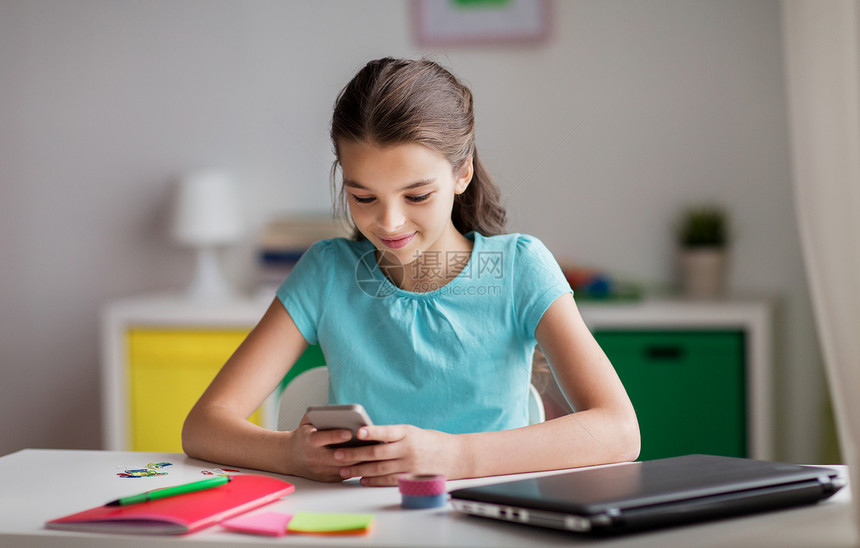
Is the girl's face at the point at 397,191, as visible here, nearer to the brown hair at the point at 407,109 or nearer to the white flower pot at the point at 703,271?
the brown hair at the point at 407,109

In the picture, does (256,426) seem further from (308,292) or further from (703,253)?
(703,253)

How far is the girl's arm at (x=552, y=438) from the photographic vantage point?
95 cm

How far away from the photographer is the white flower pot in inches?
99.7

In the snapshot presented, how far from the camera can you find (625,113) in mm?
2654

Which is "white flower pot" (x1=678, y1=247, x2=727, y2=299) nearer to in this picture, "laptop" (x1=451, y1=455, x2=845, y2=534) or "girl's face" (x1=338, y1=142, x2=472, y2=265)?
"girl's face" (x1=338, y1=142, x2=472, y2=265)

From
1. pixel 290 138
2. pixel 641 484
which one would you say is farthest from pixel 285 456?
pixel 290 138

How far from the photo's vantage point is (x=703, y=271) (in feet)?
8.32

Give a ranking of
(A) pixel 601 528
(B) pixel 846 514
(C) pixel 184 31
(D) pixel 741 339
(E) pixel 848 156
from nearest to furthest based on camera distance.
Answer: (A) pixel 601 528
(B) pixel 846 514
(E) pixel 848 156
(D) pixel 741 339
(C) pixel 184 31

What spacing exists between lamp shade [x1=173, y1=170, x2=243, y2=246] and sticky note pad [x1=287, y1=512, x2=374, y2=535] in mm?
1976

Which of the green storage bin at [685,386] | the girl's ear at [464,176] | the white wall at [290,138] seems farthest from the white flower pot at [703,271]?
the girl's ear at [464,176]

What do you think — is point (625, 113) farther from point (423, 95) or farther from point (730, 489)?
point (730, 489)

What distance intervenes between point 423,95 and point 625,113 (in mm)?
1597

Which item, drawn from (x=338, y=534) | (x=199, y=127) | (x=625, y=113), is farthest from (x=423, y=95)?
(x=199, y=127)

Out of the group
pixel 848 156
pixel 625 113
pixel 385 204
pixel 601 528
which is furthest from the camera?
pixel 625 113
